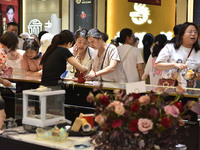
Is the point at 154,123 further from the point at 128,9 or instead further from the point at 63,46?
the point at 128,9

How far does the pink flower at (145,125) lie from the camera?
1888 mm

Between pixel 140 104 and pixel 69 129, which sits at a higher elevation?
pixel 140 104

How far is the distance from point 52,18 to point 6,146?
8.10 m

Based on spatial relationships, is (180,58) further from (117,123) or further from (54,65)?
(117,123)

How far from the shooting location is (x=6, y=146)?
258cm

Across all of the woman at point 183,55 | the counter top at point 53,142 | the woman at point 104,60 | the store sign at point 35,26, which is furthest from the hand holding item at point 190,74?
the store sign at point 35,26

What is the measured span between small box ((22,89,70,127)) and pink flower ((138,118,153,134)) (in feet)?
3.24

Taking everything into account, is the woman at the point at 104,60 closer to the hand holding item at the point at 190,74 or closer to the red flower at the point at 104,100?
the hand holding item at the point at 190,74

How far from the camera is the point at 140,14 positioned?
9.71 m

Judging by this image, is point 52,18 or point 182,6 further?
point 52,18

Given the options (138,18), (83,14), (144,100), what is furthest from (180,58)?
(83,14)

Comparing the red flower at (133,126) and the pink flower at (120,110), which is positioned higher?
the pink flower at (120,110)

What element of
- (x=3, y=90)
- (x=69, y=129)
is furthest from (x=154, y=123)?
(x=3, y=90)

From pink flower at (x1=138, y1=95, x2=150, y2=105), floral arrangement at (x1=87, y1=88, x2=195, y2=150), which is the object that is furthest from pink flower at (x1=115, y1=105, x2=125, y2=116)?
pink flower at (x1=138, y1=95, x2=150, y2=105)
